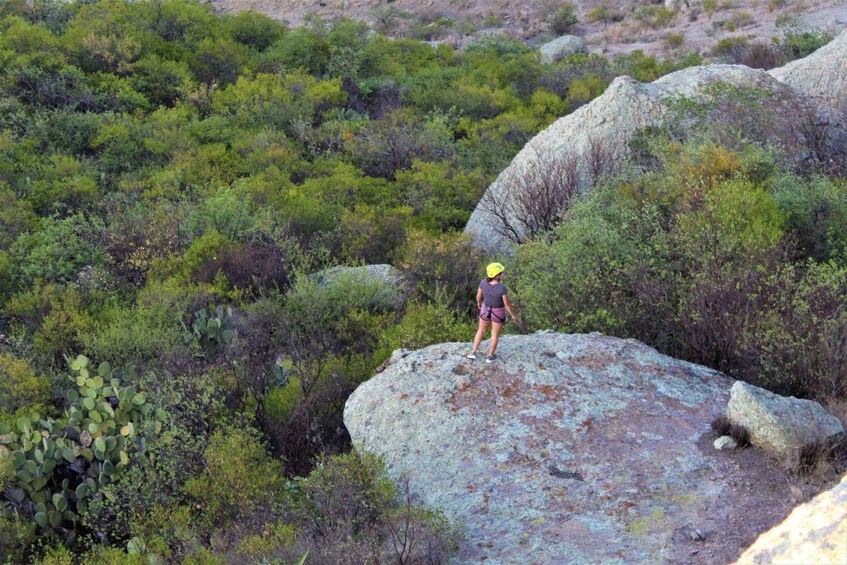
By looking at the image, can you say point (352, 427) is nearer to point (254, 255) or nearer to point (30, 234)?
point (254, 255)

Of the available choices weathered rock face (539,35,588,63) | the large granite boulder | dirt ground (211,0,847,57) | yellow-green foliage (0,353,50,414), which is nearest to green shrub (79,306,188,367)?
yellow-green foliage (0,353,50,414)

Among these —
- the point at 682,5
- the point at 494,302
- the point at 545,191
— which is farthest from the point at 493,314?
the point at 682,5

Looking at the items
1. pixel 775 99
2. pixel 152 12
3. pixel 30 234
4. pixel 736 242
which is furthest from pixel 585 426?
pixel 152 12

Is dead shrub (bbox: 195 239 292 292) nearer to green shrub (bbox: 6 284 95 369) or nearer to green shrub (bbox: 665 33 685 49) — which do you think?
green shrub (bbox: 6 284 95 369)

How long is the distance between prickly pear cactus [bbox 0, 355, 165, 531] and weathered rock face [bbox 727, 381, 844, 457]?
5936mm

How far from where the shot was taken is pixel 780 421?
7594mm

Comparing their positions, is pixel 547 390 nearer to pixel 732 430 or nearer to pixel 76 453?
pixel 732 430

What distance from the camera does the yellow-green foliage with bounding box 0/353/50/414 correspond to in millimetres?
10781

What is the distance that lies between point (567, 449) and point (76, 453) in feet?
16.9

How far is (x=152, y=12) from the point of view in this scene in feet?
91.1

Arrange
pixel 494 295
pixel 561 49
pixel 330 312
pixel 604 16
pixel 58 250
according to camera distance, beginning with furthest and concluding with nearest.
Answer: pixel 604 16 → pixel 561 49 → pixel 58 250 → pixel 330 312 → pixel 494 295

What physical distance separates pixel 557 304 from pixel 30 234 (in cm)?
1073

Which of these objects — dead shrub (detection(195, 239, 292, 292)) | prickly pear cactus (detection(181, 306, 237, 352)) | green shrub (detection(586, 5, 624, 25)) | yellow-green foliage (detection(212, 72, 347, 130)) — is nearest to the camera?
prickly pear cactus (detection(181, 306, 237, 352))

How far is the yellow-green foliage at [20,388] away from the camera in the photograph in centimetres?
1078
